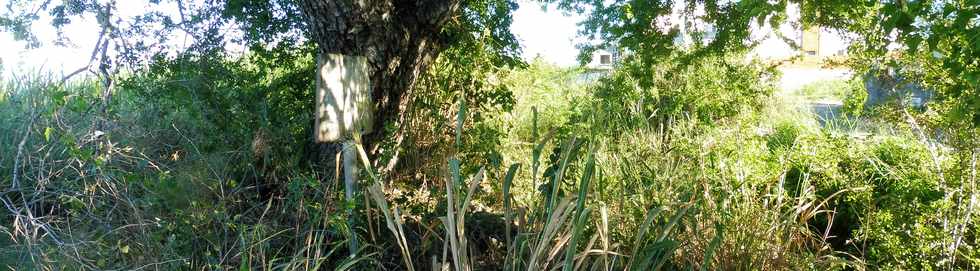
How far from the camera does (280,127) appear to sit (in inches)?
161

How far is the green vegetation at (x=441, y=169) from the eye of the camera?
3.11 metres

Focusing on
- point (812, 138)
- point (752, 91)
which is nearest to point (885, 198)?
point (812, 138)

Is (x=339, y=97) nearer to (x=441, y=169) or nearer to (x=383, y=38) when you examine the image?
(x=383, y=38)

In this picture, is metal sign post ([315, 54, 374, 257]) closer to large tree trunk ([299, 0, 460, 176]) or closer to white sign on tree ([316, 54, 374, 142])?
white sign on tree ([316, 54, 374, 142])

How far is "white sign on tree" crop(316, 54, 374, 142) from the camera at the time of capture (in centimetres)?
315

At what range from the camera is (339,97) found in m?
3.18

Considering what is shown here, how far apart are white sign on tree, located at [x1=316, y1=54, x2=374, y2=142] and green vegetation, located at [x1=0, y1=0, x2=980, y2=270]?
118mm

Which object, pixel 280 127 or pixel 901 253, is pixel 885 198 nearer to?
pixel 901 253

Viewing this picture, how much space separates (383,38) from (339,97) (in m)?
0.81

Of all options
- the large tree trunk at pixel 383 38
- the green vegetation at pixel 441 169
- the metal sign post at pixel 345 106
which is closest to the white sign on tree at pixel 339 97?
the metal sign post at pixel 345 106

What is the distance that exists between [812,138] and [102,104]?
153 inches

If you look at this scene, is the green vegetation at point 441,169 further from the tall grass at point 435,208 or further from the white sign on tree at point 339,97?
the white sign on tree at point 339,97

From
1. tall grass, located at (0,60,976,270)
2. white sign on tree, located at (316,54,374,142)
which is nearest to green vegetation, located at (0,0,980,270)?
tall grass, located at (0,60,976,270)

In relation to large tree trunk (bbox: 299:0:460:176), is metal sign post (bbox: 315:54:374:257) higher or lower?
lower
